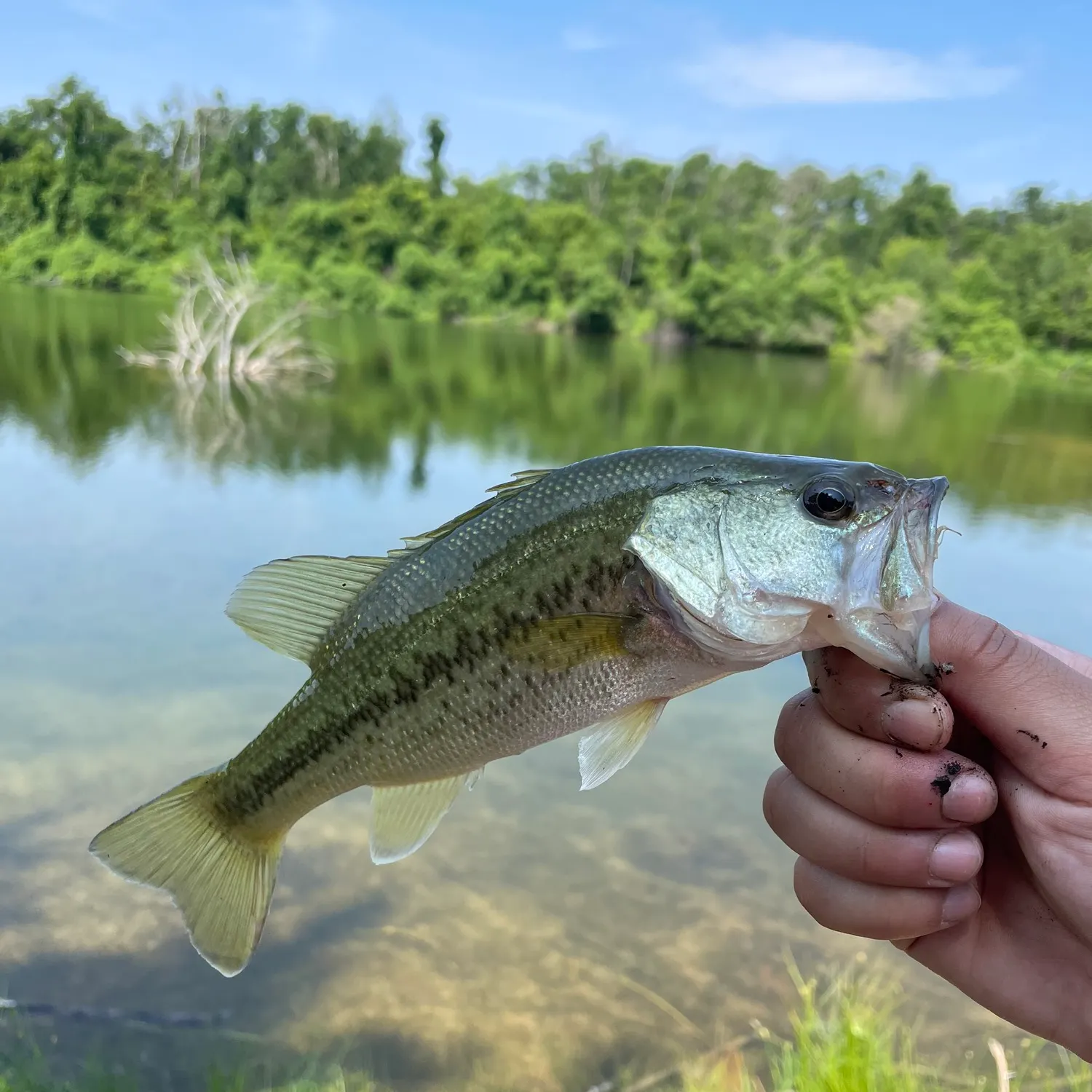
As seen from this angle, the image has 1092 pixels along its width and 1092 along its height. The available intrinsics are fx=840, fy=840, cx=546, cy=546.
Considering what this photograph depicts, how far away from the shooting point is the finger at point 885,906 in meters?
1.87

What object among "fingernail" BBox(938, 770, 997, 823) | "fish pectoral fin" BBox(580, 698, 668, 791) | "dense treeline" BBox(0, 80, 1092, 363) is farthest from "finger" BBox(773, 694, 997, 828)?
"dense treeline" BBox(0, 80, 1092, 363)

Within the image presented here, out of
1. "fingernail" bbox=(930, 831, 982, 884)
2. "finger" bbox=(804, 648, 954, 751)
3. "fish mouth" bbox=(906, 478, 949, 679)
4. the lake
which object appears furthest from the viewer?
the lake

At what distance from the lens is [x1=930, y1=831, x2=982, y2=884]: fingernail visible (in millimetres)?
1795

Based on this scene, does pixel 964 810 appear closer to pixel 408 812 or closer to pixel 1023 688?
pixel 1023 688

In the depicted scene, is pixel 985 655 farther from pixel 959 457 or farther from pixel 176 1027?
pixel 959 457

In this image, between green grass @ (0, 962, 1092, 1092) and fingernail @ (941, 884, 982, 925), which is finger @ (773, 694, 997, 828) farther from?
green grass @ (0, 962, 1092, 1092)

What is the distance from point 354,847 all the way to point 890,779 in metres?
5.68

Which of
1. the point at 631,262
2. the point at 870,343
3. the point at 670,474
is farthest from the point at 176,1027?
the point at 631,262

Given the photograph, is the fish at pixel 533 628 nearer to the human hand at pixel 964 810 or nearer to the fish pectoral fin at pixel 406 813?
the fish pectoral fin at pixel 406 813

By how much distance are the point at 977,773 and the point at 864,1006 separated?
296 centimetres

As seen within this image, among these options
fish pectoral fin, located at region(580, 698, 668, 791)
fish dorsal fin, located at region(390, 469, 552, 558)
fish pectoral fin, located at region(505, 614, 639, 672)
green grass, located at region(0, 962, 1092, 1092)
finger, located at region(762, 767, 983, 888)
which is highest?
fish dorsal fin, located at region(390, 469, 552, 558)

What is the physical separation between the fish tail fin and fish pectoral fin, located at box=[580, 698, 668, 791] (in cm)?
78

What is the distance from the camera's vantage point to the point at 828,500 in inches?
65.2

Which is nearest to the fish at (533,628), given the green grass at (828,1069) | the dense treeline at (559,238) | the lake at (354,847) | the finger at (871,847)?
the finger at (871,847)
